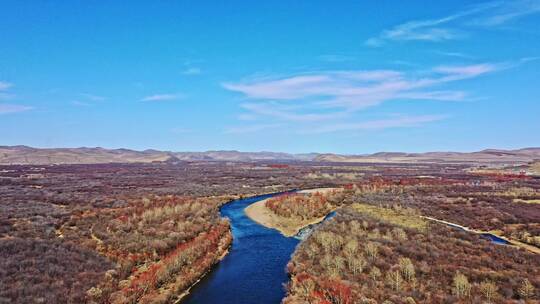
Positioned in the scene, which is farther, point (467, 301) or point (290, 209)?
point (290, 209)

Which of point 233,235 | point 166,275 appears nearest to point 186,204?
point 233,235

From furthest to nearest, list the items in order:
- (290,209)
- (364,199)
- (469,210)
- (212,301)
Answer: (364,199)
(290,209)
(469,210)
(212,301)

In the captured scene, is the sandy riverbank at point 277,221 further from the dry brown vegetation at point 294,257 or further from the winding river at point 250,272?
the dry brown vegetation at point 294,257

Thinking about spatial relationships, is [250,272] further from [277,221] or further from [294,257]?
[277,221]

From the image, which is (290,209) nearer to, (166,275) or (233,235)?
(233,235)

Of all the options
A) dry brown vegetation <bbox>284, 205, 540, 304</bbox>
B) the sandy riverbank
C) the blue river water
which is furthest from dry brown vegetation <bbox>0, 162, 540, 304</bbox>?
the sandy riverbank

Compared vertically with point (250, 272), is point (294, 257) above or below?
above

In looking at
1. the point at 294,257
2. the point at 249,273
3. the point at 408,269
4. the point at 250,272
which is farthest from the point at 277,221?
the point at 408,269

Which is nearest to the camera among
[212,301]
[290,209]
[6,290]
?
[6,290]

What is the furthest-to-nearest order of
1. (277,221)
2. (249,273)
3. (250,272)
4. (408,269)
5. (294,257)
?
(277,221)
(294,257)
(250,272)
(249,273)
(408,269)

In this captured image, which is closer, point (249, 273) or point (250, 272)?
point (249, 273)
